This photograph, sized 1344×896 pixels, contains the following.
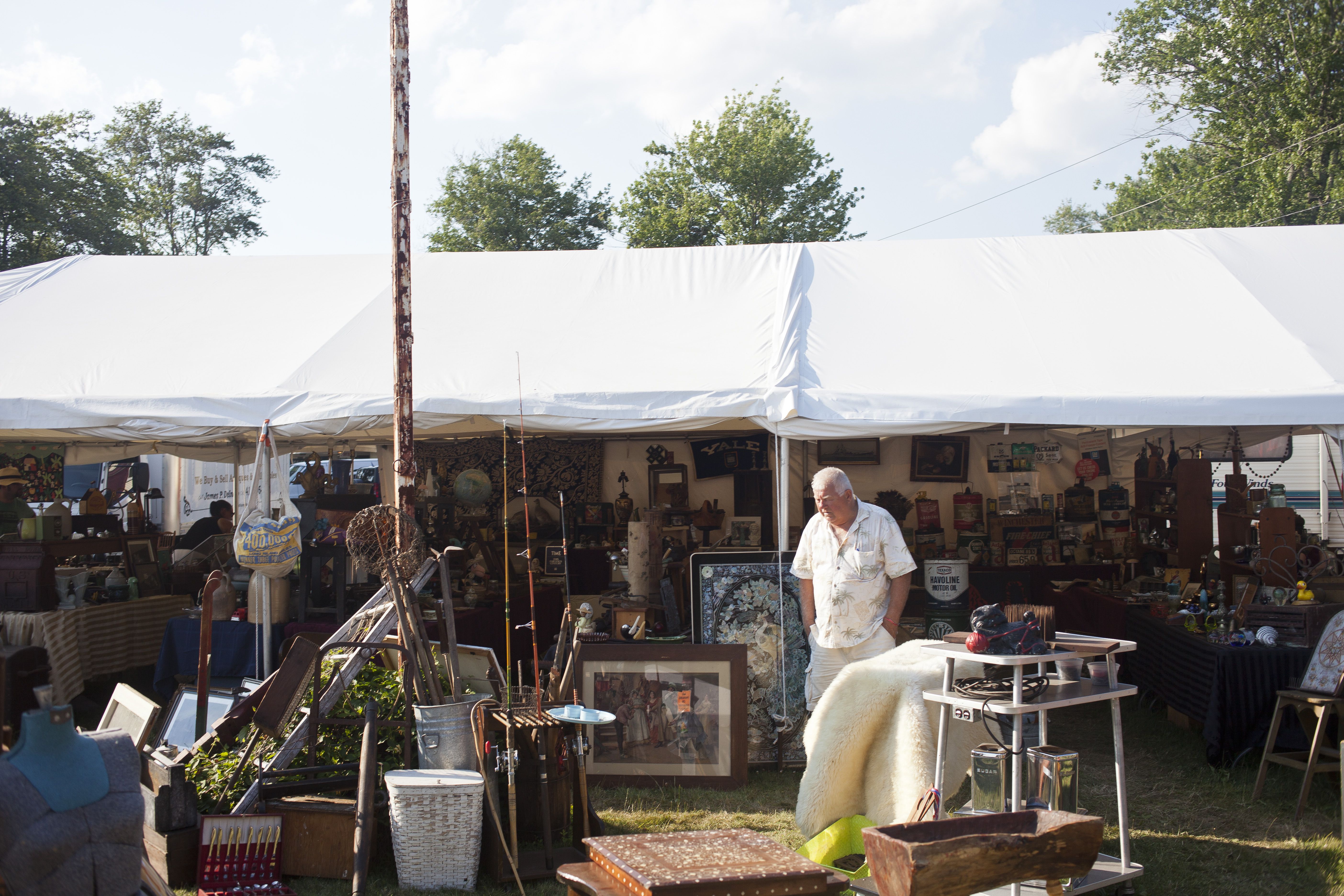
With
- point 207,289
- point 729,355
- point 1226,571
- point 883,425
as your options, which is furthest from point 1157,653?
point 207,289

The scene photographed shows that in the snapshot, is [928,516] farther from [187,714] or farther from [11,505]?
[11,505]

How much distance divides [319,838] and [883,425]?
3.08 metres

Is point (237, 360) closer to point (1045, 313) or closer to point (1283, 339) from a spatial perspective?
point (1045, 313)

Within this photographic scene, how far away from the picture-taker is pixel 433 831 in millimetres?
3629

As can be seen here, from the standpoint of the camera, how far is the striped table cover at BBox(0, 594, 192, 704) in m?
5.86

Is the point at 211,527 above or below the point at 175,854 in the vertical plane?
above

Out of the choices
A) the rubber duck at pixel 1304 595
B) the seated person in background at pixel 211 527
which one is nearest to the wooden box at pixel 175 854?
the seated person in background at pixel 211 527

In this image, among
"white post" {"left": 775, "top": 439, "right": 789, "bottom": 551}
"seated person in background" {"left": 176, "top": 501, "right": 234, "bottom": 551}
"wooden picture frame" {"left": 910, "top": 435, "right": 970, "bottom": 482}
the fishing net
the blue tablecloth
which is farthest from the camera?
"wooden picture frame" {"left": 910, "top": 435, "right": 970, "bottom": 482}

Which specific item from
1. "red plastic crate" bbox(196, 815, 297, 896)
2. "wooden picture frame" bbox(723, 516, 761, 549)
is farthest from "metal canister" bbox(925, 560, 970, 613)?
"red plastic crate" bbox(196, 815, 297, 896)

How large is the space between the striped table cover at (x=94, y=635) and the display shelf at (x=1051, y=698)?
16.2 feet

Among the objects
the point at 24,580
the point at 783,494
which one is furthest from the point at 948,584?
the point at 24,580

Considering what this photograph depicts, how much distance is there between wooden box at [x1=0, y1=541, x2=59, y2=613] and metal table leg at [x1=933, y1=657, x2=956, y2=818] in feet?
17.8

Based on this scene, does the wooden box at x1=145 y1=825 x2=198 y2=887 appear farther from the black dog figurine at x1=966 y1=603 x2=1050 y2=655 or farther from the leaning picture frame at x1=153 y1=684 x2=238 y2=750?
the black dog figurine at x1=966 y1=603 x2=1050 y2=655

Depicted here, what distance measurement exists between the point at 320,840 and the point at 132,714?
1.32 metres
